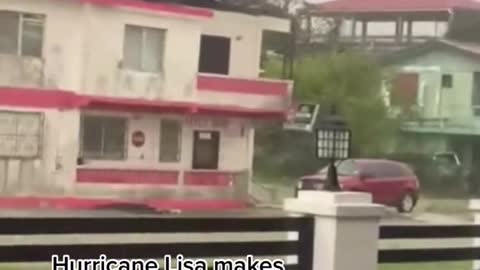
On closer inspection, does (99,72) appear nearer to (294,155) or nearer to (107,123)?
(107,123)

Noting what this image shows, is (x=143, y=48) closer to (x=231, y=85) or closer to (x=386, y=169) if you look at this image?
(x=231, y=85)

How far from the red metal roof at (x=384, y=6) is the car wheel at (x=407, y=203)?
582mm

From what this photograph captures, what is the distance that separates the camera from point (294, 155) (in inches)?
139

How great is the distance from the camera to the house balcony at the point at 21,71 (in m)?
3.01

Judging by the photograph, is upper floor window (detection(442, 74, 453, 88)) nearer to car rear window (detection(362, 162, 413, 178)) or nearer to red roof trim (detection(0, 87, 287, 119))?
car rear window (detection(362, 162, 413, 178))

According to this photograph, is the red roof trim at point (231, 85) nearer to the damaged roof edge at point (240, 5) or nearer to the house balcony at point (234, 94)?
the house balcony at point (234, 94)

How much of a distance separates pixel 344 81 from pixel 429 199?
0.58m

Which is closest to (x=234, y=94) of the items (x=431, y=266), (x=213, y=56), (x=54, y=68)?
(x=213, y=56)

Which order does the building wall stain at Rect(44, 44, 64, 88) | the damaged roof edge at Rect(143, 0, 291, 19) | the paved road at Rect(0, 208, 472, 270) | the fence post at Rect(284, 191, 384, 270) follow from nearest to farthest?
the paved road at Rect(0, 208, 472, 270) → the building wall stain at Rect(44, 44, 64, 88) → the fence post at Rect(284, 191, 384, 270) → the damaged roof edge at Rect(143, 0, 291, 19)

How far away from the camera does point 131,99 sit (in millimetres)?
3143

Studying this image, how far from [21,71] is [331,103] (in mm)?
915

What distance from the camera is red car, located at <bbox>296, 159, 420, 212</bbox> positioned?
11.6ft

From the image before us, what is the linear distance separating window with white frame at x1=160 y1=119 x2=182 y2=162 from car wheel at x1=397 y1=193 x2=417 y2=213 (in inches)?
31.7

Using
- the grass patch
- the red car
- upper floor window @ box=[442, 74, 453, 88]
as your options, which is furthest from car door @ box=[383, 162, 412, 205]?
upper floor window @ box=[442, 74, 453, 88]
